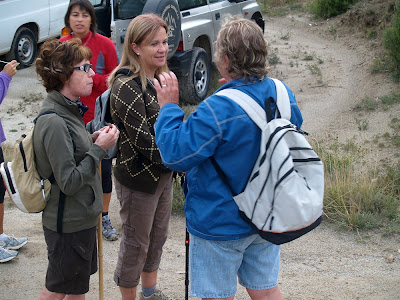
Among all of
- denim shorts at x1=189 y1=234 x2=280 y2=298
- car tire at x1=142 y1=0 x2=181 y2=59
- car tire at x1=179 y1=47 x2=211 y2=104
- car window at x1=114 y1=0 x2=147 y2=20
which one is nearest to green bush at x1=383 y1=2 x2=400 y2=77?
car tire at x1=179 y1=47 x2=211 y2=104

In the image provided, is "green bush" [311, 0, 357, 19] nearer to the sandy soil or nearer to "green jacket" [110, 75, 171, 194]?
the sandy soil

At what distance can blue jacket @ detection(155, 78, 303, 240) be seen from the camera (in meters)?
2.27

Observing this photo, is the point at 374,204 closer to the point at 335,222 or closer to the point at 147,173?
the point at 335,222

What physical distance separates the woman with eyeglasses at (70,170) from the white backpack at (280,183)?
834mm

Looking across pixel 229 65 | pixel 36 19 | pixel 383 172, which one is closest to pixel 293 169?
pixel 229 65

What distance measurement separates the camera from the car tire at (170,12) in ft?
21.6

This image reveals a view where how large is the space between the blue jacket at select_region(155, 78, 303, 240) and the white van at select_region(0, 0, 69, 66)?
888cm

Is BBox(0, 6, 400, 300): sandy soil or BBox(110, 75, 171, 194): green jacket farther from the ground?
BBox(110, 75, 171, 194): green jacket

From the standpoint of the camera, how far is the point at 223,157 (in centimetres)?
237

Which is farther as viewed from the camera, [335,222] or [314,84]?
[314,84]

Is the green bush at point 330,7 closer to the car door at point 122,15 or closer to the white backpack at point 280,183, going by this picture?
the car door at point 122,15

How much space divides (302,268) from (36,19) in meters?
8.75

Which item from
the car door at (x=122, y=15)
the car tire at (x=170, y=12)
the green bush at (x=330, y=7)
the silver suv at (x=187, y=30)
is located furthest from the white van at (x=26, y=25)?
the green bush at (x=330, y=7)

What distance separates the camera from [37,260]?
14.2 ft
